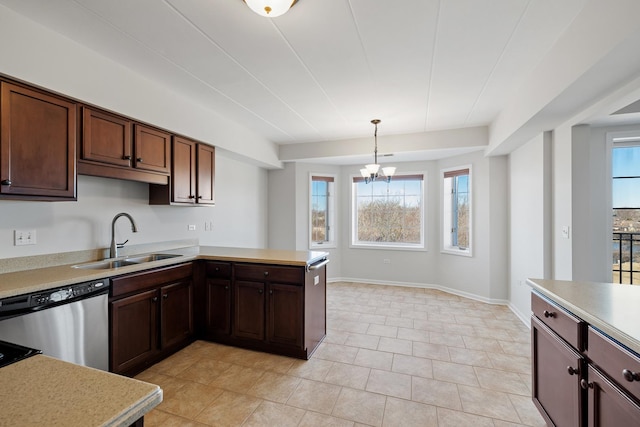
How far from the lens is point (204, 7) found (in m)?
1.82

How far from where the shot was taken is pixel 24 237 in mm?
2195

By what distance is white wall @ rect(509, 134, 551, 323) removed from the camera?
320 centimetres

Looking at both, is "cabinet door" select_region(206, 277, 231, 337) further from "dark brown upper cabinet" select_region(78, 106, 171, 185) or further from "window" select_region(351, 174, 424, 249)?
"window" select_region(351, 174, 424, 249)

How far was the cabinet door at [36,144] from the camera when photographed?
1829mm

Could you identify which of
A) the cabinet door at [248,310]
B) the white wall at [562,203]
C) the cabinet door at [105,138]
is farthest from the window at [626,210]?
the cabinet door at [105,138]

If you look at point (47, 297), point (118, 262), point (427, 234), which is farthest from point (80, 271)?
point (427, 234)

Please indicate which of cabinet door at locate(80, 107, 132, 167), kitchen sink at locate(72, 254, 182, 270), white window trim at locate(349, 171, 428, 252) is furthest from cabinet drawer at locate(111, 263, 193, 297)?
white window trim at locate(349, 171, 428, 252)

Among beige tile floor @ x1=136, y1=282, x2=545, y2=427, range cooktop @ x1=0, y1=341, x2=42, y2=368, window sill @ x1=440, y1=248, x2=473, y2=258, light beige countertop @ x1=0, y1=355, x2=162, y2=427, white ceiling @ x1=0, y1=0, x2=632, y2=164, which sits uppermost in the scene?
white ceiling @ x1=0, y1=0, x2=632, y2=164

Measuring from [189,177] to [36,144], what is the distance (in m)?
1.43

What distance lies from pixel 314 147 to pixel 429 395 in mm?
3922

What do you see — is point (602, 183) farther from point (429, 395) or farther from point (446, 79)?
point (429, 395)

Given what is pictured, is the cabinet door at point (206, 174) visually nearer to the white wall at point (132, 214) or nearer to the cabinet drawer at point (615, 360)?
the white wall at point (132, 214)

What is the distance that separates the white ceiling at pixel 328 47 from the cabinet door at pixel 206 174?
57cm

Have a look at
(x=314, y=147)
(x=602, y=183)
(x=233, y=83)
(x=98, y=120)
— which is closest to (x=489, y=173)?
(x=602, y=183)
